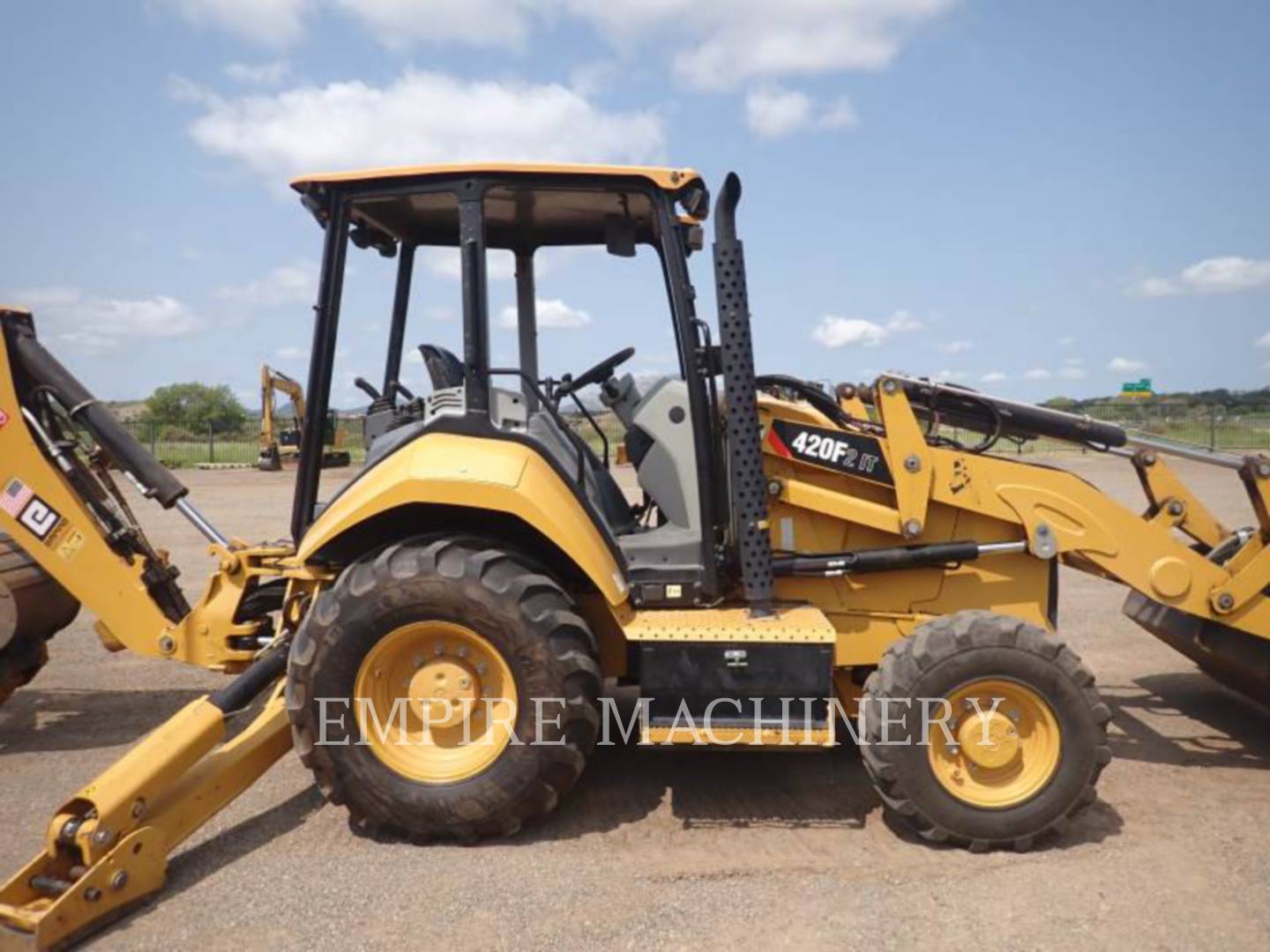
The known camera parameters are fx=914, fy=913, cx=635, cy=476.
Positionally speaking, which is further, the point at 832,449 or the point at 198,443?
the point at 198,443

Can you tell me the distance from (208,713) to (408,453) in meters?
1.33

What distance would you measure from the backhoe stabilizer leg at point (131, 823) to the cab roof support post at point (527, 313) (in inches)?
82.3

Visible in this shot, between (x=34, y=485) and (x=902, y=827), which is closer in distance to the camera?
(x=902, y=827)

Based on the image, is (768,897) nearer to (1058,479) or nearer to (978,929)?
(978,929)

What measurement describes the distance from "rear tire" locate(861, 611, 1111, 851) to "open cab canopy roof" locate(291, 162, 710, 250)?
2126 millimetres

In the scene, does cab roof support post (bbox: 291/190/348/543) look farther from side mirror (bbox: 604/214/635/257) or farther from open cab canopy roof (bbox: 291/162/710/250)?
side mirror (bbox: 604/214/635/257)

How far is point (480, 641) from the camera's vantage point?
3791 millimetres

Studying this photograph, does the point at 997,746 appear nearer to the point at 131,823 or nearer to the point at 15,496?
the point at 131,823

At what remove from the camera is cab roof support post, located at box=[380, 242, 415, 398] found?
479 cm

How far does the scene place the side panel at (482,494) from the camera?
3.70m

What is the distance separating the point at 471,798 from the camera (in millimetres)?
3691

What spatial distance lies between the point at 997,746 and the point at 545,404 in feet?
8.00

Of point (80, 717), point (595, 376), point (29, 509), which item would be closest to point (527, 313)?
point (595, 376)

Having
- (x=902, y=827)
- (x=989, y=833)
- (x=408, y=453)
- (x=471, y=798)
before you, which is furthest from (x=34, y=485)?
(x=989, y=833)
